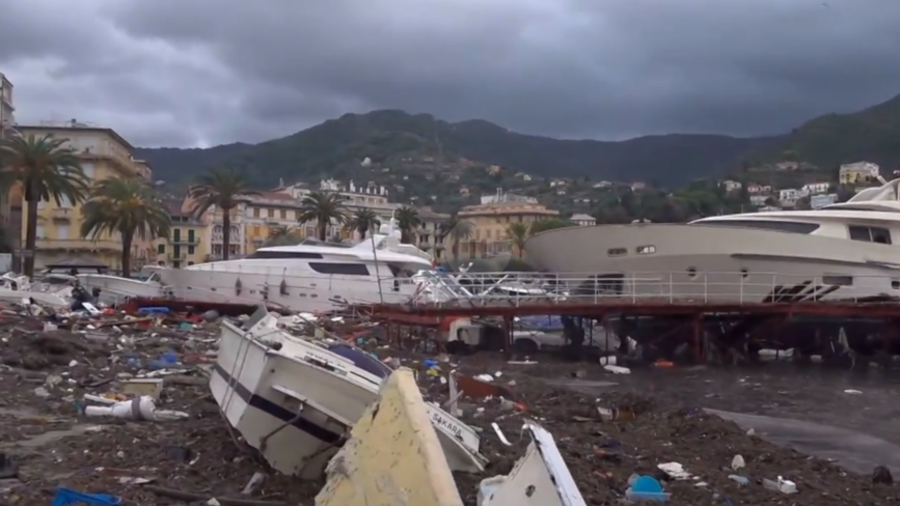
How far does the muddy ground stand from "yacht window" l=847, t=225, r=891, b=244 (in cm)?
844

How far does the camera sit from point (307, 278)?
94.5ft

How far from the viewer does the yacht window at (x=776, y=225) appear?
23891 millimetres

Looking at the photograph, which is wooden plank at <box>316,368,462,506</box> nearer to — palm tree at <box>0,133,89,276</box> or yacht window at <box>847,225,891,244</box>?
yacht window at <box>847,225,891,244</box>

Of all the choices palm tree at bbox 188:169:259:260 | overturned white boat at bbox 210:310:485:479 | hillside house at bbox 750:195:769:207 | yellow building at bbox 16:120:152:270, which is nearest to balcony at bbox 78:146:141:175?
yellow building at bbox 16:120:152:270

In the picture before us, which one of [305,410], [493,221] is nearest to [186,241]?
[493,221]

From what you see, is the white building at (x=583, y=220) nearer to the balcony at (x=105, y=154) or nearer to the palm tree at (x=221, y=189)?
the balcony at (x=105, y=154)

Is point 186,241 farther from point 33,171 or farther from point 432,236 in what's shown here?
point 33,171

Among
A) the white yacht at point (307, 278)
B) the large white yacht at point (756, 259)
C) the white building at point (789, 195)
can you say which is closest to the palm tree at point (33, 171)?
the white yacht at point (307, 278)

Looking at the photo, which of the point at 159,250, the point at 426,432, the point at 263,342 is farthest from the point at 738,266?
the point at 159,250

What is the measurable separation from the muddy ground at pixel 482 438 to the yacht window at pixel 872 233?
844cm

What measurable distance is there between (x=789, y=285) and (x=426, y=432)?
21085 mm

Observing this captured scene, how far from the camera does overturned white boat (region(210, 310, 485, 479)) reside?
7.02 m

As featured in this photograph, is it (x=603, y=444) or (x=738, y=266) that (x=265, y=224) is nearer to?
(x=738, y=266)

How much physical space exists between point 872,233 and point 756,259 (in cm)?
337
